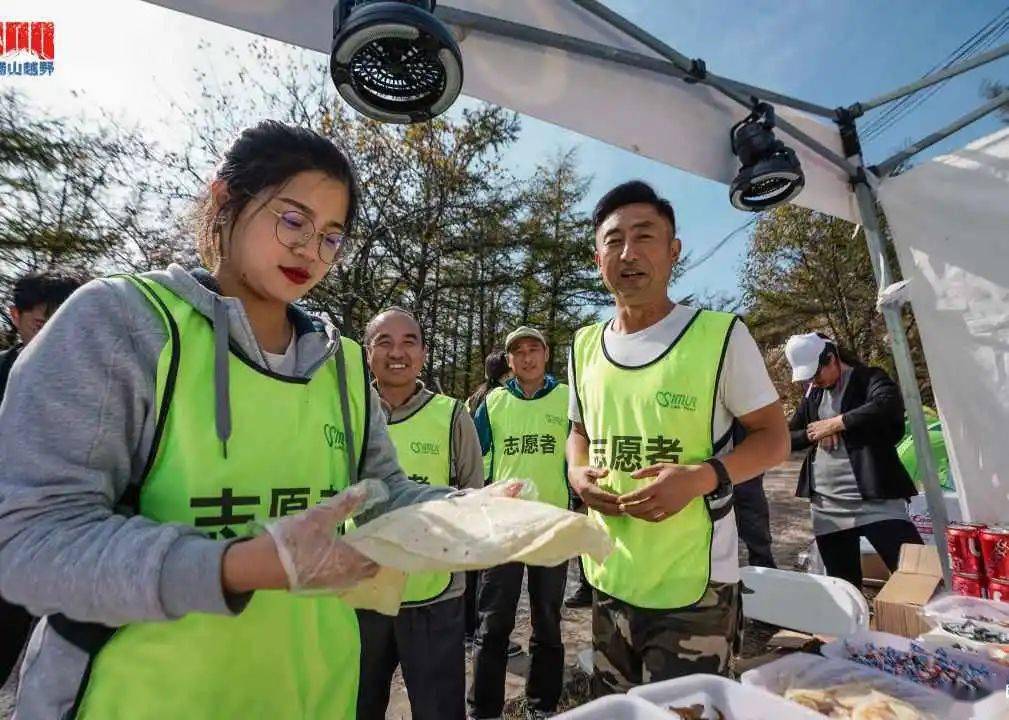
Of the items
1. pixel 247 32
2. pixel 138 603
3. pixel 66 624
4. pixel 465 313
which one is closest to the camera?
pixel 138 603

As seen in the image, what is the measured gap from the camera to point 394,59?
6.19 ft

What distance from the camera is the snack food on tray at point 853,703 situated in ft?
3.91

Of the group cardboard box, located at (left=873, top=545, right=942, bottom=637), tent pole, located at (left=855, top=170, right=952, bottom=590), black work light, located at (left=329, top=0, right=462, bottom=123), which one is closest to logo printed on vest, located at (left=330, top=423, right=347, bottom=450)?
black work light, located at (left=329, top=0, right=462, bottom=123)

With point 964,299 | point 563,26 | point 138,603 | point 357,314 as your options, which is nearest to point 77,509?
point 138,603

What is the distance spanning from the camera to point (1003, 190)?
2.63 metres

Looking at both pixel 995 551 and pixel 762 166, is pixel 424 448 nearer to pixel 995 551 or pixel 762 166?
pixel 762 166

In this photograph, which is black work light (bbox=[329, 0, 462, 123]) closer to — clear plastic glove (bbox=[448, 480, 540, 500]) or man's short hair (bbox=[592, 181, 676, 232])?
man's short hair (bbox=[592, 181, 676, 232])

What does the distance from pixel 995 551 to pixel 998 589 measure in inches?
6.3

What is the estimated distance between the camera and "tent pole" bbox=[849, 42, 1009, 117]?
104 inches

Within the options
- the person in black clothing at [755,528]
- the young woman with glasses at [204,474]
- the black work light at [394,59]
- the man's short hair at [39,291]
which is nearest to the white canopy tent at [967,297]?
the person in black clothing at [755,528]

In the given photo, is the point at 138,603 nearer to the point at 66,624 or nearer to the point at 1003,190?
the point at 66,624

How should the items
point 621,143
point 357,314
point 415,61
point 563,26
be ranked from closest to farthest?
point 415,61
point 563,26
point 621,143
point 357,314

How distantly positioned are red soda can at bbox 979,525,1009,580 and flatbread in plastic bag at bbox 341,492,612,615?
2534 millimetres

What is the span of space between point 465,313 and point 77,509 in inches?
682
